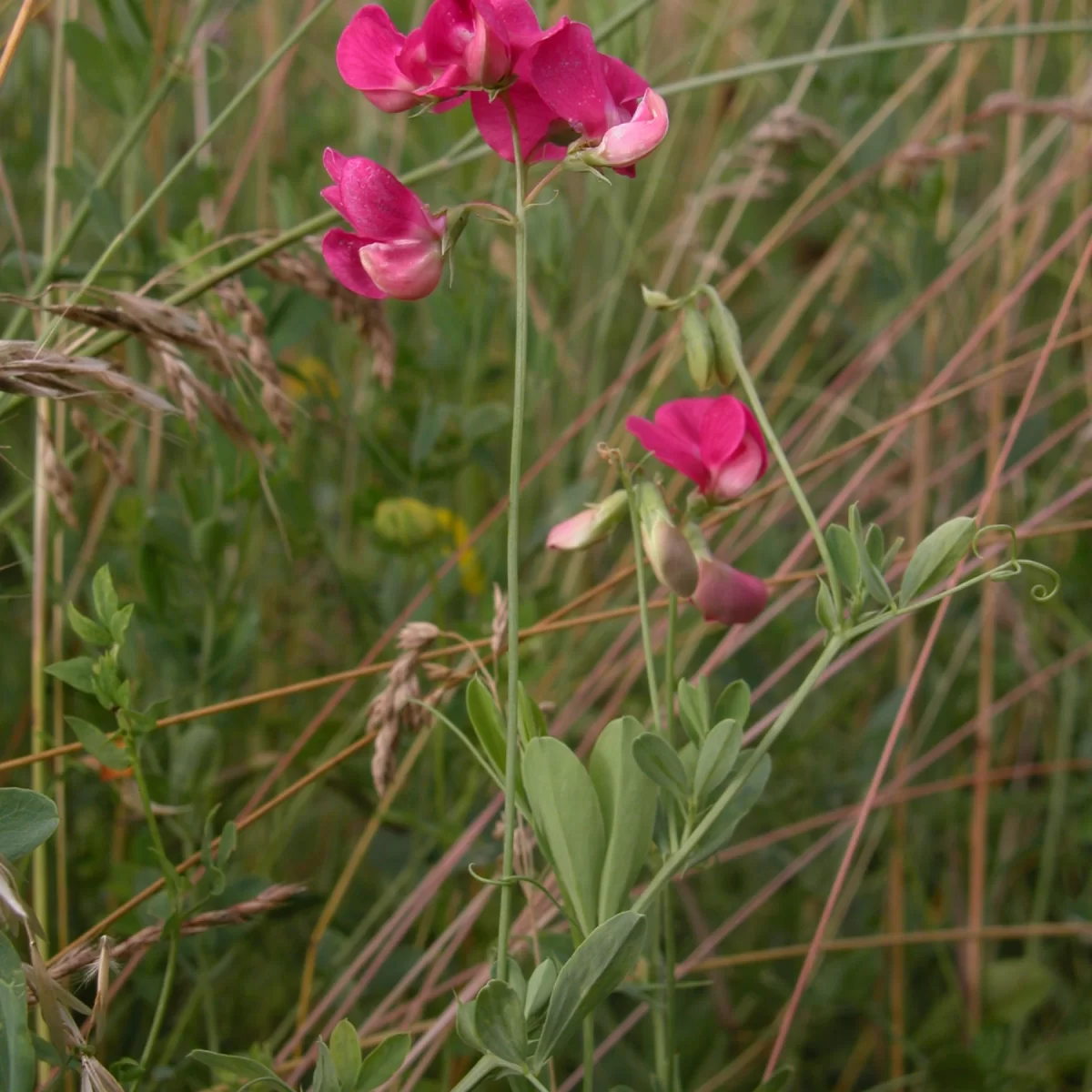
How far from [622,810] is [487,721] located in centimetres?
8

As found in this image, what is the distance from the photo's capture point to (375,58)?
1.62 feet

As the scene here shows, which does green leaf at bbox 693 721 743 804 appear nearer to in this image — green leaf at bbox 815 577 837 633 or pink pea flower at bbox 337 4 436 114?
green leaf at bbox 815 577 837 633

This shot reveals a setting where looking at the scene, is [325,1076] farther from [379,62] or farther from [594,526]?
[379,62]

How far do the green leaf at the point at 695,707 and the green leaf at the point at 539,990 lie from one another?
0.39ft

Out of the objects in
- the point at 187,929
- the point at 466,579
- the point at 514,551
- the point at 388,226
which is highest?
the point at 388,226

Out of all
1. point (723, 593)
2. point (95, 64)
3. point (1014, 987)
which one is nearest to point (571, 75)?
point (723, 593)

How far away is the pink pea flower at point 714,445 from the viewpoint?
1.71ft

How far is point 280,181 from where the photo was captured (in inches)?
38.9

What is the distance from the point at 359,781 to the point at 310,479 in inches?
16.1

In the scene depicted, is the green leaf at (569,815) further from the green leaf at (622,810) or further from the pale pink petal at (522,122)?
the pale pink petal at (522,122)

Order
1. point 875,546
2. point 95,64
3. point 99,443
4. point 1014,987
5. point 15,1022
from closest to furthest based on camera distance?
point 15,1022 → point 875,546 → point 99,443 → point 95,64 → point 1014,987

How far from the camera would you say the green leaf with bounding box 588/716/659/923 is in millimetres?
496

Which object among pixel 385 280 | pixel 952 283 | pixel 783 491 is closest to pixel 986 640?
pixel 783 491

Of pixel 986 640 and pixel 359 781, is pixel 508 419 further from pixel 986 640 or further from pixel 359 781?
pixel 986 640
